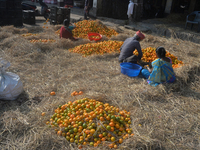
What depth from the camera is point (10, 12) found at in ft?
37.8

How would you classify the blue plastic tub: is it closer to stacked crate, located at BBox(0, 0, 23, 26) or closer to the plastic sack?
the plastic sack

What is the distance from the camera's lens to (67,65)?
646 cm

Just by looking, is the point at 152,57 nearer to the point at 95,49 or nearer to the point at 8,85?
the point at 95,49

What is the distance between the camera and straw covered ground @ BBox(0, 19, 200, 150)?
3.11 metres

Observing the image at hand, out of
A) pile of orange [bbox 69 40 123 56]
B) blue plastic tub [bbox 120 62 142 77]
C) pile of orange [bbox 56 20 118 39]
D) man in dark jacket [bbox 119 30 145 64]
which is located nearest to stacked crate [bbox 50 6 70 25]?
pile of orange [bbox 56 20 118 39]

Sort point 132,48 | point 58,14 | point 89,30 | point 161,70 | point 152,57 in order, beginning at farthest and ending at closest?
1. point 58,14
2. point 89,30
3. point 152,57
4. point 132,48
5. point 161,70

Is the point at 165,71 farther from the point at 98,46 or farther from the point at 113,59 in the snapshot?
the point at 98,46

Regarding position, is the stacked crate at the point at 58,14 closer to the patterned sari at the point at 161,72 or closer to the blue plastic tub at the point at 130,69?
the blue plastic tub at the point at 130,69

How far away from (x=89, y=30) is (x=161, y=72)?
6.78m

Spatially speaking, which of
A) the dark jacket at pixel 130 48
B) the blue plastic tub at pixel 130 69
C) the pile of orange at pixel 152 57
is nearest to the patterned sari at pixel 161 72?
the blue plastic tub at pixel 130 69

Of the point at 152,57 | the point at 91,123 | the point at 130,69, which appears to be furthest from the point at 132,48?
the point at 91,123

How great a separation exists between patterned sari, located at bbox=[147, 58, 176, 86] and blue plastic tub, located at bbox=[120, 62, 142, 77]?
72 centimetres

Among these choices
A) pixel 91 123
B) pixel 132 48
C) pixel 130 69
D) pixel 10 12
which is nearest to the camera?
pixel 91 123

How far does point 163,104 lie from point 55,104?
102 inches
